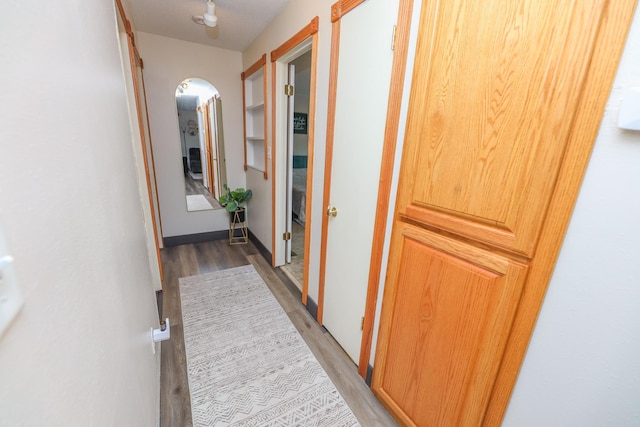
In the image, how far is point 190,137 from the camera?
3281 millimetres

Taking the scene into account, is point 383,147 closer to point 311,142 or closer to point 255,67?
point 311,142

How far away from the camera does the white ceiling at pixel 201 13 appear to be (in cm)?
209

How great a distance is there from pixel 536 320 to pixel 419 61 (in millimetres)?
998

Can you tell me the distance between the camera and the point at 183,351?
67.1 inches

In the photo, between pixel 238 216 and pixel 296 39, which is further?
pixel 238 216

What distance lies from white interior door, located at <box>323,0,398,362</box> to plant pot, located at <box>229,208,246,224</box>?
2.07 m

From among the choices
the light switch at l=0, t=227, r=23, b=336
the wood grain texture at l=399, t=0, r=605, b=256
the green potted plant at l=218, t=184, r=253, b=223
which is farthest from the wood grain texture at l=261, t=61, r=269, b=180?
the light switch at l=0, t=227, r=23, b=336

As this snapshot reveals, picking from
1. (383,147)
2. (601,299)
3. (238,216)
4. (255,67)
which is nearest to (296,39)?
(255,67)

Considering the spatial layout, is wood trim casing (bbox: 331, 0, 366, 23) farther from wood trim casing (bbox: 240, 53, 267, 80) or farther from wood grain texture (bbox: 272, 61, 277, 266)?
wood trim casing (bbox: 240, 53, 267, 80)

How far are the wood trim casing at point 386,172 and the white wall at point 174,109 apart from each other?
2682 mm

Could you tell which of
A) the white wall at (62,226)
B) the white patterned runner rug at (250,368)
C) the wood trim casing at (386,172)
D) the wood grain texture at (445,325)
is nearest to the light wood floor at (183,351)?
the white patterned runner rug at (250,368)

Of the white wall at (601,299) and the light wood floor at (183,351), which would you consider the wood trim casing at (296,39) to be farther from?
the light wood floor at (183,351)

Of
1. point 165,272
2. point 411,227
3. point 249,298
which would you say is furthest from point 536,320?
point 165,272

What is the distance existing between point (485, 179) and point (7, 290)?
3.56ft
